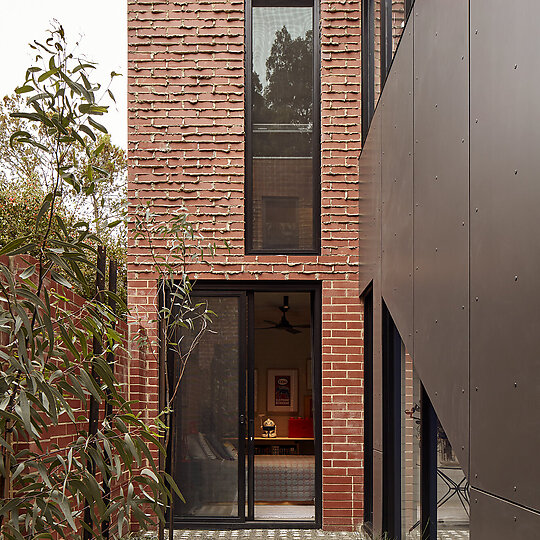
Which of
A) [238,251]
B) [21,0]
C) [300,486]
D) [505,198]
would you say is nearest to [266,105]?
[238,251]

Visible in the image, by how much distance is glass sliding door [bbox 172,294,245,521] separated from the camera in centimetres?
720

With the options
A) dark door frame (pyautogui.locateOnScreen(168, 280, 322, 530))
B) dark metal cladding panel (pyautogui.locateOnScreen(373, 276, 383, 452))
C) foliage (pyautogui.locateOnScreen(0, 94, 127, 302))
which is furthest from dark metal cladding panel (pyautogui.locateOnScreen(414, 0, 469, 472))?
foliage (pyautogui.locateOnScreen(0, 94, 127, 302))

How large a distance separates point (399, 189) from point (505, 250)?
2.28 m

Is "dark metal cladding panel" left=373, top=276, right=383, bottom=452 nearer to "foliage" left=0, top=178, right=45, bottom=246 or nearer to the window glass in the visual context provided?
the window glass

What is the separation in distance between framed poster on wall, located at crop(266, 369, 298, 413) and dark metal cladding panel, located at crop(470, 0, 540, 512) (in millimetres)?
9161

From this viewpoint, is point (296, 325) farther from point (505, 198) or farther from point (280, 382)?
point (505, 198)

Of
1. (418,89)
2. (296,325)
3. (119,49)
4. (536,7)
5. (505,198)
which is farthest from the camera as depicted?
(119,49)

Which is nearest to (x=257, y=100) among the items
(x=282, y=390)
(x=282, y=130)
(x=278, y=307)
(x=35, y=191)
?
(x=282, y=130)

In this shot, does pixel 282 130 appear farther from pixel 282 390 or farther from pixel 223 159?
pixel 282 390

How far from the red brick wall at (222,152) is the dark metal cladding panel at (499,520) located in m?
4.46

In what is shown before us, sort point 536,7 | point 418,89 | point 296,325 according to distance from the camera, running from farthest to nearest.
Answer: point 296,325
point 418,89
point 536,7

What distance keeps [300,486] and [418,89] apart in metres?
4.64

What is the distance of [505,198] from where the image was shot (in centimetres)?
241

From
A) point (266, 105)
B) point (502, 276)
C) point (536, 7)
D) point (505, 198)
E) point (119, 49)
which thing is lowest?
point (502, 276)
